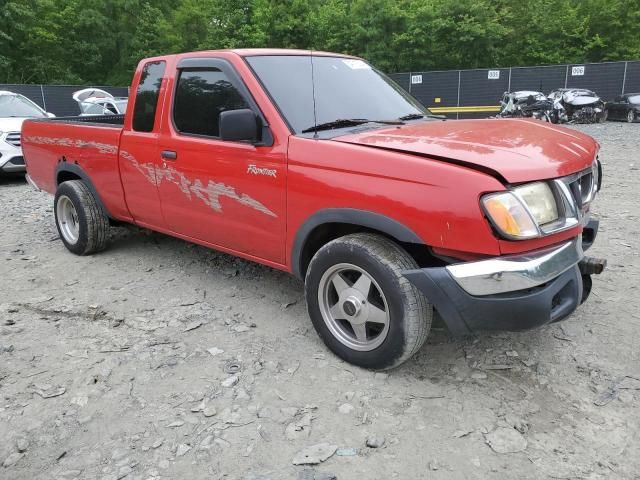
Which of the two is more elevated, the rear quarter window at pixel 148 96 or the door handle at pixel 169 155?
the rear quarter window at pixel 148 96

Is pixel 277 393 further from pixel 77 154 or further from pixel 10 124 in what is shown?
pixel 10 124

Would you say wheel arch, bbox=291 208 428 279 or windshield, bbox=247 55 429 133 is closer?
wheel arch, bbox=291 208 428 279

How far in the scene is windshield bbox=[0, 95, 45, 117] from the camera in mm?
10391

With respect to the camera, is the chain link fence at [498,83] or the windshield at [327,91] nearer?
the windshield at [327,91]

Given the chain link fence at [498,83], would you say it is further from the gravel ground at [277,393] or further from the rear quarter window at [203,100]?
the gravel ground at [277,393]

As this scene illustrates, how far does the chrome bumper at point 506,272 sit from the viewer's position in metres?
2.55

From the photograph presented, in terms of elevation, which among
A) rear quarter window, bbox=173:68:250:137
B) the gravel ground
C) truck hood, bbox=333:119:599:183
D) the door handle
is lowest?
the gravel ground

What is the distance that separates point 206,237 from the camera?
161 inches

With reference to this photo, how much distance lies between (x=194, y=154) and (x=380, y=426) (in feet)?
7.63

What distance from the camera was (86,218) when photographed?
203 inches

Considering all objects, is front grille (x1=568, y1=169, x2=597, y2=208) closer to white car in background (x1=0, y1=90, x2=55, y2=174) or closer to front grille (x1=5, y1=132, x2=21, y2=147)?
white car in background (x1=0, y1=90, x2=55, y2=174)

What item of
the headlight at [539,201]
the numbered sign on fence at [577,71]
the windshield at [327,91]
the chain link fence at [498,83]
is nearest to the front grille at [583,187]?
the headlight at [539,201]

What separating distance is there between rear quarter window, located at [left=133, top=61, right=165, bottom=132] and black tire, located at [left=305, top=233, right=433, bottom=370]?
2.13m

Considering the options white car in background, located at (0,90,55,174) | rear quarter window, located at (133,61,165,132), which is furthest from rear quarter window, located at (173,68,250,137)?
white car in background, located at (0,90,55,174)
